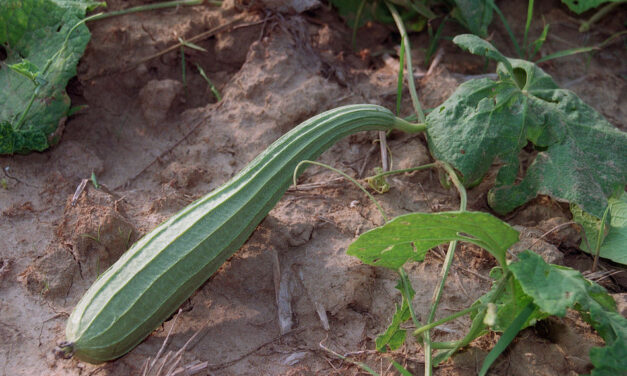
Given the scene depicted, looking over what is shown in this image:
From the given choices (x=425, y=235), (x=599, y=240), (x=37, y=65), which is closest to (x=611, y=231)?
(x=599, y=240)

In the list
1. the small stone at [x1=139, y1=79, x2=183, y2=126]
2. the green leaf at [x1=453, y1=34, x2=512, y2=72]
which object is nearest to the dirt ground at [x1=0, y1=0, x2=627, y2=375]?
the small stone at [x1=139, y1=79, x2=183, y2=126]

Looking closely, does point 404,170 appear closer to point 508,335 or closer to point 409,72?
point 409,72

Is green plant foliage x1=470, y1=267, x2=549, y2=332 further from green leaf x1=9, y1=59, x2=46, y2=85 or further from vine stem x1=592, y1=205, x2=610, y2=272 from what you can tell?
green leaf x1=9, y1=59, x2=46, y2=85

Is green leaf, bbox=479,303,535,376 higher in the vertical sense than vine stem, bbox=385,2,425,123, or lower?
lower

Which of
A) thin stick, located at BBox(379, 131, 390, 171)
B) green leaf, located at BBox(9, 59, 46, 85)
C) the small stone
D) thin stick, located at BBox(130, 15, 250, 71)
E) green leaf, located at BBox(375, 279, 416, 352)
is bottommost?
green leaf, located at BBox(375, 279, 416, 352)

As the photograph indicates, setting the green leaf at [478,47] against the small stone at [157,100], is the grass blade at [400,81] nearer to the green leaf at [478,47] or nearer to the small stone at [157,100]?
the green leaf at [478,47]

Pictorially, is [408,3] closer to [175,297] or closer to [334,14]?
[334,14]

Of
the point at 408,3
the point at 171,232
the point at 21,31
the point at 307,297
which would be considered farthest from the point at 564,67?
the point at 21,31
